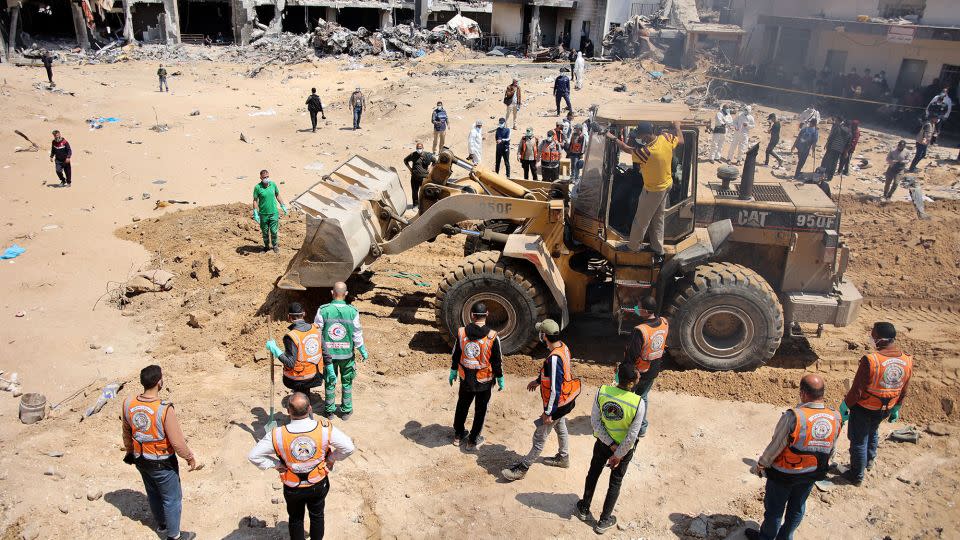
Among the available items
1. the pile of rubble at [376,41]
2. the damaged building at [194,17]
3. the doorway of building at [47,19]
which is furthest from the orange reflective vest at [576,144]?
the doorway of building at [47,19]

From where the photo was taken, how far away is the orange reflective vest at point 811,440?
199 inches

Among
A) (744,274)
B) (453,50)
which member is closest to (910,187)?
(744,274)

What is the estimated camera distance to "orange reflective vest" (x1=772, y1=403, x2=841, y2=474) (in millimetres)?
5055

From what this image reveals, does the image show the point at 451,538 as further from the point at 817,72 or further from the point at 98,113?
the point at 817,72

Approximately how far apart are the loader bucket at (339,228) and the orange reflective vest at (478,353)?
2.89 m

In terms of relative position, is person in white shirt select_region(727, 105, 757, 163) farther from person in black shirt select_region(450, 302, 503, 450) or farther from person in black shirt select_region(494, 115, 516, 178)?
person in black shirt select_region(450, 302, 503, 450)

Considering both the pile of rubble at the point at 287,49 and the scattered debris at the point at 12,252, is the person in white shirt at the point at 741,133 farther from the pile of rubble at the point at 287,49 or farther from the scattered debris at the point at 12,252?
the pile of rubble at the point at 287,49

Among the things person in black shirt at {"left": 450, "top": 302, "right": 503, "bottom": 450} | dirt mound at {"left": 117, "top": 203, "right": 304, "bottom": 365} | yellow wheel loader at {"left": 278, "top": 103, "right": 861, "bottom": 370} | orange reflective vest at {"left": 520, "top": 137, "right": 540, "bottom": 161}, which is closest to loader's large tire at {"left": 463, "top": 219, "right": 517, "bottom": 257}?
yellow wheel loader at {"left": 278, "top": 103, "right": 861, "bottom": 370}

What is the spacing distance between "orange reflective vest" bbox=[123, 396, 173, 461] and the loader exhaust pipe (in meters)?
6.61

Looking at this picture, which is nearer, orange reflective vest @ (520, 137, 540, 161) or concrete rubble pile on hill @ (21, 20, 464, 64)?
orange reflective vest @ (520, 137, 540, 161)

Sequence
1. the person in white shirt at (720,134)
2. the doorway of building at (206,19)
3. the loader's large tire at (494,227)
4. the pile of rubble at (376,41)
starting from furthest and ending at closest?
the doorway of building at (206,19)
the pile of rubble at (376,41)
the person in white shirt at (720,134)
the loader's large tire at (494,227)

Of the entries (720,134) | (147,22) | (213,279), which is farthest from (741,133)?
(147,22)

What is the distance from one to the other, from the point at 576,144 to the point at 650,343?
1007cm

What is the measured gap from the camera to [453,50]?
1469 inches
